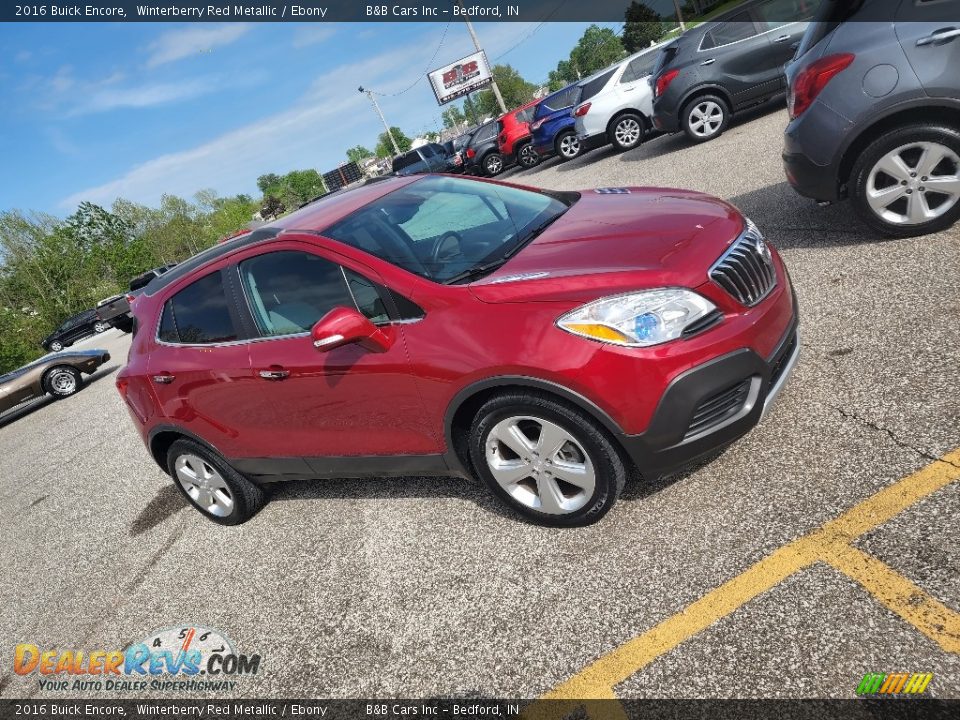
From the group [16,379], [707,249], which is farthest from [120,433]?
[707,249]

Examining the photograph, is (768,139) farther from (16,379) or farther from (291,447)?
(16,379)

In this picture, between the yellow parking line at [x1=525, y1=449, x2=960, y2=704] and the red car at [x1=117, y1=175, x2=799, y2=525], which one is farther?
the red car at [x1=117, y1=175, x2=799, y2=525]

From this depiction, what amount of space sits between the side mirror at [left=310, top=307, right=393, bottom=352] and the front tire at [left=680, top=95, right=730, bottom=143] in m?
9.12

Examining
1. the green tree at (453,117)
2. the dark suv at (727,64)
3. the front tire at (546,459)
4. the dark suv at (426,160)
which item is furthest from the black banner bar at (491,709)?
the green tree at (453,117)

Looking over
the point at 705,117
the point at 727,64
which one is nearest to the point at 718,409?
the point at 727,64

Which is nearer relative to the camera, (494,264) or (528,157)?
(494,264)

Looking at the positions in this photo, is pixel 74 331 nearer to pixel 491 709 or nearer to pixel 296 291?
pixel 296 291

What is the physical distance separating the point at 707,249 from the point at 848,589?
1440 mm

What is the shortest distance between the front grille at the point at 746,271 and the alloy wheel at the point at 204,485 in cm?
336

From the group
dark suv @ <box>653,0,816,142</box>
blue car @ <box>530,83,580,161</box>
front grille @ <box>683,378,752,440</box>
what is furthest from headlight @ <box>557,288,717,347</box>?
blue car @ <box>530,83,580,161</box>

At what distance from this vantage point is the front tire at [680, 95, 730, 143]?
994 centimetres

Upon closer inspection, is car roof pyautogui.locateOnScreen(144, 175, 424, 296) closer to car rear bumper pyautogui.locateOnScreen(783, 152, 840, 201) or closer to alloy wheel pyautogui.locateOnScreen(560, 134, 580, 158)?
car rear bumper pyautogui.locateOnScreen(783, 152, 840, 201)

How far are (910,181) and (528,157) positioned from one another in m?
15.3

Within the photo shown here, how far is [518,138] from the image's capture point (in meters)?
18.3
